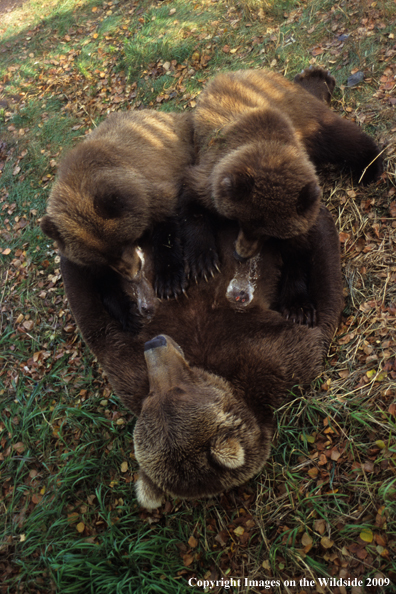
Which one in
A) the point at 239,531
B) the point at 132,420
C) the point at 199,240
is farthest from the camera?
the point at 132,420

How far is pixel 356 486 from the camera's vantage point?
3.42m

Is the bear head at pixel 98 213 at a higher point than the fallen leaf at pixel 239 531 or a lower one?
→ higher

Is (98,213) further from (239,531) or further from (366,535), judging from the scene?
(366,535)

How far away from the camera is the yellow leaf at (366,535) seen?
3160 mm

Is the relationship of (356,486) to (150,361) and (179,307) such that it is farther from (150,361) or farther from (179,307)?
(179,307)

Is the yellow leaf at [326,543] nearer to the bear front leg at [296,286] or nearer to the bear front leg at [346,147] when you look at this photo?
the bear front leg at [296,286]

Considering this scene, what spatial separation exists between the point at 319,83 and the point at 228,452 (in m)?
5.22

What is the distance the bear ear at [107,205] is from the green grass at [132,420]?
2.18 m

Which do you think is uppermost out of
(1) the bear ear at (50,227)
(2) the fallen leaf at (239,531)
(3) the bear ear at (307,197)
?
(1) the bear ear at (50,227)

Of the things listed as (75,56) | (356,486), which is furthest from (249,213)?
(75,56)

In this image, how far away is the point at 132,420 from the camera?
15.9 ft

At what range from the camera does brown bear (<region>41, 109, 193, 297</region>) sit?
423 centimetres

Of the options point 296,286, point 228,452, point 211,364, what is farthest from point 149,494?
point 296,286

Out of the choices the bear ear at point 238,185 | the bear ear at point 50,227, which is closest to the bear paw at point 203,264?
the bear ear at point 238,185
